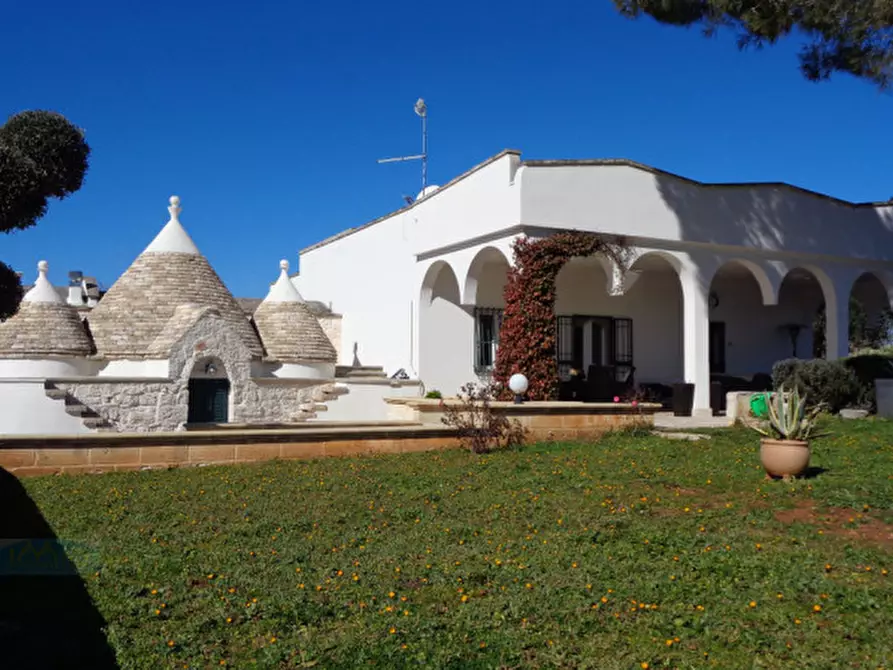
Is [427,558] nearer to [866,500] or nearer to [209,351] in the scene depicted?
[866,500]

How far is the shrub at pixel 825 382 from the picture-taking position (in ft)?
46.5

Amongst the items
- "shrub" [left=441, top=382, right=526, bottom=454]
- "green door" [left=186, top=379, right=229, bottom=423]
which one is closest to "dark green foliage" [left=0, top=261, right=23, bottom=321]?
"shrub" [left=441, top=382, right=526, bottom=454]

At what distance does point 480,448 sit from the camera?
35.8 ft

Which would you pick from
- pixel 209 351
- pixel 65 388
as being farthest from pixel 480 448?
pixel 65 388

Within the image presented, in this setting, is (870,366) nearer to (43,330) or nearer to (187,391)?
(187,391)

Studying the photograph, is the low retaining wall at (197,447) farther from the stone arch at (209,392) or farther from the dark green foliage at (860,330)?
the dark green foliage at (860,330)

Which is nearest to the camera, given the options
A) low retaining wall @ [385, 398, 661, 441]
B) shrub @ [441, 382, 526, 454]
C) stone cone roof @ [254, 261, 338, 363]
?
shrub @ [441, 382, 526, 454]

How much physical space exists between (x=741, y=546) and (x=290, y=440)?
6.54 meters

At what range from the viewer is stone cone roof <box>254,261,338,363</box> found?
61.3 feet

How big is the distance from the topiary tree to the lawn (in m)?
2.66

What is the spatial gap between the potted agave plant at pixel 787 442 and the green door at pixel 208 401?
12552 millimetres

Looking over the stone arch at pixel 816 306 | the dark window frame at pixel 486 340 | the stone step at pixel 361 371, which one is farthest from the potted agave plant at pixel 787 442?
the stone step at pixel 361 371

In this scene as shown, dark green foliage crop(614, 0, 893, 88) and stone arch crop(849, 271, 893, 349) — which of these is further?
stone arch crop(849, 271, 893, 349)

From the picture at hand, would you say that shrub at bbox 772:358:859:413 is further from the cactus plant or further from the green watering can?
the cactus plant
